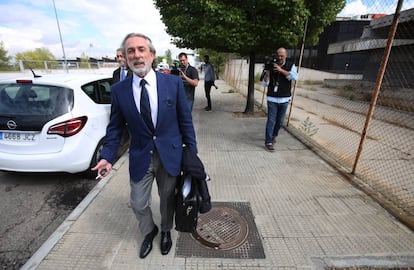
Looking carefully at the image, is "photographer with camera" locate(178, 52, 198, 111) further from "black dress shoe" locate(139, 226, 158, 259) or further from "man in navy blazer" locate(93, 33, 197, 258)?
"black dress shoe" locate(139, 226, 158, 259)

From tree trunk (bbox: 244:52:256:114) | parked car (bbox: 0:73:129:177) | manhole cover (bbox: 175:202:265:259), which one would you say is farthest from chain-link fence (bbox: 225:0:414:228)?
parked car (bbox: 0:73:129:177)

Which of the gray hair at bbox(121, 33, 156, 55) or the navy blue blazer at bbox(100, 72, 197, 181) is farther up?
the gray hair at bbox(121, 33, 156, 55)

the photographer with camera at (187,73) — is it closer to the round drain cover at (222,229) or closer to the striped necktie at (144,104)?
the round drain cover at (222,229)

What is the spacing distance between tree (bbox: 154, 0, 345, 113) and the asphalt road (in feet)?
14.7

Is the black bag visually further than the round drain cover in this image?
No

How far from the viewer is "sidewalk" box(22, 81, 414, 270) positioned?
213 centimetres

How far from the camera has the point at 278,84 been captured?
4500 mm

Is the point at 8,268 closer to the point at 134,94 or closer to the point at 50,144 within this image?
the point at 50,144

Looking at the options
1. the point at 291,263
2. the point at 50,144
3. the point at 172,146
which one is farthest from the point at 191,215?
the point at 50,144

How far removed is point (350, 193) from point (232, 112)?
5650 millimetres

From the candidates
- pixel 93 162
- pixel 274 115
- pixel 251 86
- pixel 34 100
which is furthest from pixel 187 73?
pixel 34 100

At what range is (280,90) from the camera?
14.8ft

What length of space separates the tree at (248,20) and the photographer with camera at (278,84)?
1601 mm

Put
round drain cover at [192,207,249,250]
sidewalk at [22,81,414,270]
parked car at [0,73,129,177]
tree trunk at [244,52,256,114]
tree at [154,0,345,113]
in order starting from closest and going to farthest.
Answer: sidewalk at [22,81,414,270] → round drain cover at [192,207,249,250] → parked car at [0,73,129,177] → tree at [154,0,345,113] → tree trunk at [244,52,256,114]
